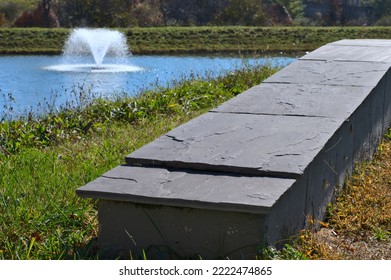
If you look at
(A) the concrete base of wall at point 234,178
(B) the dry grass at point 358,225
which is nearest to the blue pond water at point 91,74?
(B) the dry grass at point 358,225

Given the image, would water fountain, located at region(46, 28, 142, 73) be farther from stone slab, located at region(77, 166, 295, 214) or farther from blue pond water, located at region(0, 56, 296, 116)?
stone slab, located at region(77, 166, 295, 214)

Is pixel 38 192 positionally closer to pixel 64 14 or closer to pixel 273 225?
pixel 273 225

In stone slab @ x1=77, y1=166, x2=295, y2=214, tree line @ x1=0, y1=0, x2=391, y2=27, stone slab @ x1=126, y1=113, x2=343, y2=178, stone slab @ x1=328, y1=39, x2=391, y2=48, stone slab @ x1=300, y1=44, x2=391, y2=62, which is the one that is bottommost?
tree line @ x1=0, y1=0, x2=391, y2=27

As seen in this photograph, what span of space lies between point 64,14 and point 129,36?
21.3 ft

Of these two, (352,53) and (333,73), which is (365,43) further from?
(333,73)

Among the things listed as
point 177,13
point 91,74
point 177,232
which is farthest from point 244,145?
point 177,13

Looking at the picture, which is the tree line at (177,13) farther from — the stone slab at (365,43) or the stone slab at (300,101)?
the stone slab at (300,101)

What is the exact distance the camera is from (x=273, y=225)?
365 centimetres

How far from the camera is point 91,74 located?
1791cm

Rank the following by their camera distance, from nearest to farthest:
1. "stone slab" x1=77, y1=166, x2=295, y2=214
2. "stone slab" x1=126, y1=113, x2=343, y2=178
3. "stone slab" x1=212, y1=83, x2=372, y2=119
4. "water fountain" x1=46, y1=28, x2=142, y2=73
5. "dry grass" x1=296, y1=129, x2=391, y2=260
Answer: "stone slab" x1=77, y1=166, x2=295, y2=214 < "stone slab" x1=126, y1=113, x2=343, y2=178 < "dry grass" x1=296, y1=129, x2=391, y2=260 < "stone slab" x1=212, y1=83, x2=372, y2=119 < "water fountain" x1=46, y1=28, x2=142, y2=73

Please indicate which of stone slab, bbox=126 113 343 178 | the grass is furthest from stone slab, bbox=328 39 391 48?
the grass

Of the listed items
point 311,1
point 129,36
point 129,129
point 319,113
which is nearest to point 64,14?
point 129,36

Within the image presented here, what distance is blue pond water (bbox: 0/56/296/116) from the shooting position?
13.2 metres

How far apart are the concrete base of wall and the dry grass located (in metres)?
0.09
